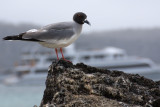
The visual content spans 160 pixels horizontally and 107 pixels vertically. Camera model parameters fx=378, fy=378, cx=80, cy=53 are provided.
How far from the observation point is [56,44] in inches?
160

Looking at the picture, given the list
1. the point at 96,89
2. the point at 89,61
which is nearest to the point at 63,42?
the point at 96,89

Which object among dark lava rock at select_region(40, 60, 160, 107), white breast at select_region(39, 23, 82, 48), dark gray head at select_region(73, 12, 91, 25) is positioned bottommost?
dark lava rock at select_region(40, 60, 160, 107)

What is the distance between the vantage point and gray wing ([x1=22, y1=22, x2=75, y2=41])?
13.0 ft

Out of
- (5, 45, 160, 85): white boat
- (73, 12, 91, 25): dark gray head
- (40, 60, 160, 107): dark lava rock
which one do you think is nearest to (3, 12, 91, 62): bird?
(73, 12, 91, 25): dark gray head

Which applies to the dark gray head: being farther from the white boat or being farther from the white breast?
the white boat

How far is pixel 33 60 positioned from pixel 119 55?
1513 cm

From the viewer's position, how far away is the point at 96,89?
9.75 ft

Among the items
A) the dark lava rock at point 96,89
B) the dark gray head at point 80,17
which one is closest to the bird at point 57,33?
the dark gray head at point 80,17

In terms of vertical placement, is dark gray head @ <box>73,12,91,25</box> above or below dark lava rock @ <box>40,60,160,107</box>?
above

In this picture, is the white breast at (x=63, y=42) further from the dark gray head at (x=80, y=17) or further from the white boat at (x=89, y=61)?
the white boat at (x=89, y=61)

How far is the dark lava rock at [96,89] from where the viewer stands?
111 inches

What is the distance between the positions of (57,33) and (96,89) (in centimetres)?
128

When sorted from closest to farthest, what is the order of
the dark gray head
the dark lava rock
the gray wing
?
the dark lava rock → the gray wing → the dark gray head

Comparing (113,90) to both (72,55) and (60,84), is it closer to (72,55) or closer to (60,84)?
(60,84)
